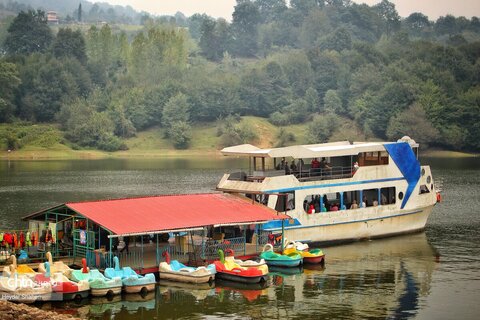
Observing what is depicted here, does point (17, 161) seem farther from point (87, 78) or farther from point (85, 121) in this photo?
point (87, 78)

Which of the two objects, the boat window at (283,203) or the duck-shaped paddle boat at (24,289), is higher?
the boat window at (283,203)

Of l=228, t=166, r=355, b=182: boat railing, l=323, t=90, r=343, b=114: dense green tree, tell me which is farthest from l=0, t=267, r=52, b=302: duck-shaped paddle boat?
l=323, t=90, r=343, b=114: dense green tree

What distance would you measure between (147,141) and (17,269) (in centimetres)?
11676

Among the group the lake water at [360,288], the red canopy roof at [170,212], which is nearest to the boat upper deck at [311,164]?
the red canopy roof at [170,212]

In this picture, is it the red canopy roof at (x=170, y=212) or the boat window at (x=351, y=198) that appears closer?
the red canopy roof at (x=170, y=212)

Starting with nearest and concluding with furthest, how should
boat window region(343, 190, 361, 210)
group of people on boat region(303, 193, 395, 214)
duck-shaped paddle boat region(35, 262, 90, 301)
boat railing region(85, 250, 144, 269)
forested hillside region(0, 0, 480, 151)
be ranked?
duck-shaped paddle boat region(35, 262, 90, 301)
boat railing region(85, 250, 144, 269)
group of people on boat region(303, 193, 395, 214)
boat window region(343, 190, 361, 210)
forested hillside region(0, 0, 480, 151)

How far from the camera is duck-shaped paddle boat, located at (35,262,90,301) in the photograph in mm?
45781

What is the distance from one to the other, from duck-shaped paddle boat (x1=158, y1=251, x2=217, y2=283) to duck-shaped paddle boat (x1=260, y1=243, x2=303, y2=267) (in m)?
4.72

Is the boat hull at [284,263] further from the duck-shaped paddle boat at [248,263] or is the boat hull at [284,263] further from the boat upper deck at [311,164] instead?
the boat upper deck at [311,164]

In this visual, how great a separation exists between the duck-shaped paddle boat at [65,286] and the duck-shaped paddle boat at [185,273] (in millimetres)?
4871

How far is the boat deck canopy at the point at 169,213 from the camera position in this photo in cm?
5025

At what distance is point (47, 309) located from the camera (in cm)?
4472

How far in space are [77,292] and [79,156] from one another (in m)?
106

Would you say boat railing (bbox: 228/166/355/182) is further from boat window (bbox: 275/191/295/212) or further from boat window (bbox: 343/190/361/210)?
boat window (bbox: 275/191/295/212)
